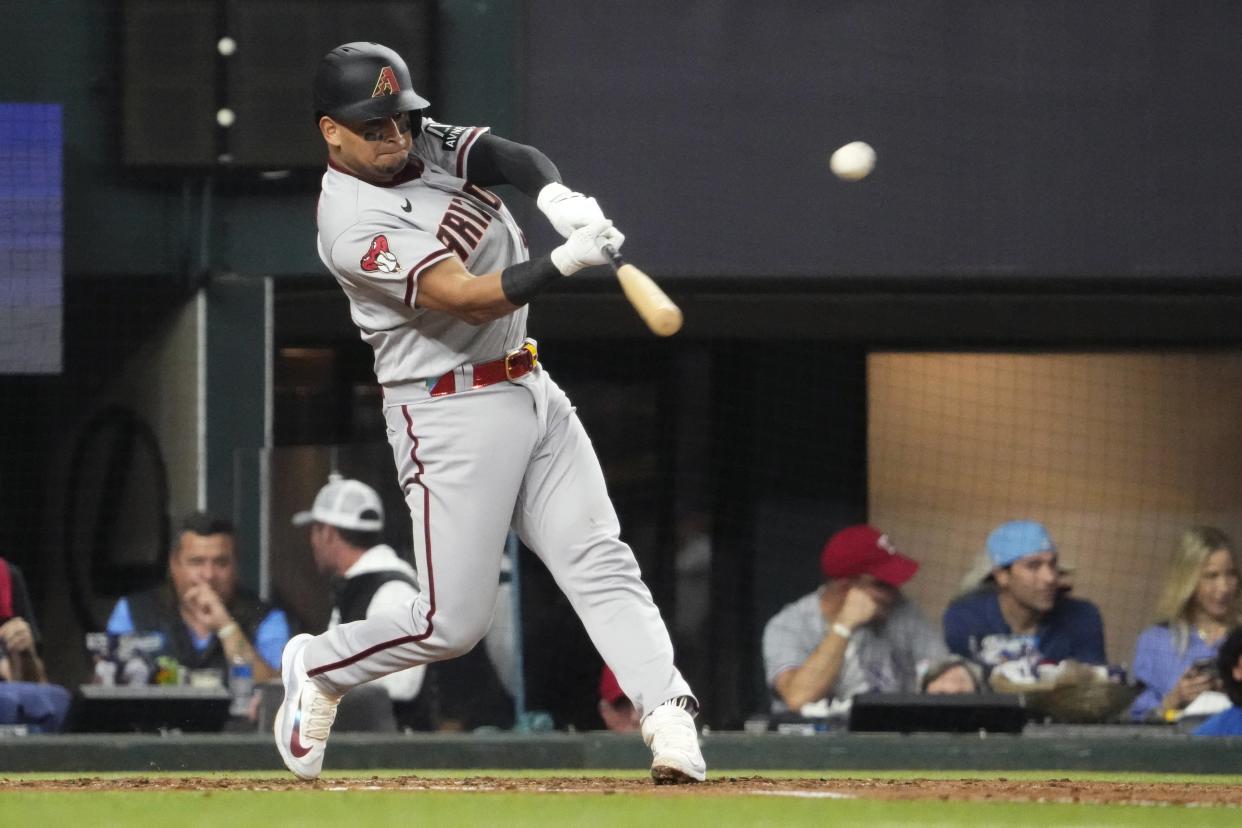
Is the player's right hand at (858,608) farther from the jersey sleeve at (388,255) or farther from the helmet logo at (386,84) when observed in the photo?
the helmet logo at (386,84)

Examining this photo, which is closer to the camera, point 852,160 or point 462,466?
point 462,466

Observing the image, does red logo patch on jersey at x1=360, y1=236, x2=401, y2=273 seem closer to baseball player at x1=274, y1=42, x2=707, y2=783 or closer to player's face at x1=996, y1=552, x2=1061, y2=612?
baseball player at x1=274, y1=42, x2=707, y2=783

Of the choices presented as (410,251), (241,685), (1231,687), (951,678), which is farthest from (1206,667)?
(410,251)

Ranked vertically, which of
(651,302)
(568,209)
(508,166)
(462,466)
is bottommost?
(462,466)

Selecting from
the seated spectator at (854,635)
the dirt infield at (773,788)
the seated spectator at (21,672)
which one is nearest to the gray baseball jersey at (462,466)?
the dirt infield at (773,788)

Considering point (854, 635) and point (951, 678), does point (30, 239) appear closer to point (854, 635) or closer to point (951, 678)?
point (854, 635)

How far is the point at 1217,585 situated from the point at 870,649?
120cm

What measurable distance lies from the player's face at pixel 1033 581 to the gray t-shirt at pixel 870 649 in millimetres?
310

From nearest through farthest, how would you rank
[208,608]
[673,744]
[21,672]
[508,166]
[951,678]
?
[673,744]
[508,166]
[951,678]
[21,672]
[208,608]

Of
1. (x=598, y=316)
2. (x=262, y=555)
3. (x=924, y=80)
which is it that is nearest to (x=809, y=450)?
(x=598, y=316)

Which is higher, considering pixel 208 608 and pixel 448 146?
pixel 448 146

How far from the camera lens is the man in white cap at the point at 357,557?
23.3 feet

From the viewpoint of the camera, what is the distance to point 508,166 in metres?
4.66

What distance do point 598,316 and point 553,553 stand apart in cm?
437
